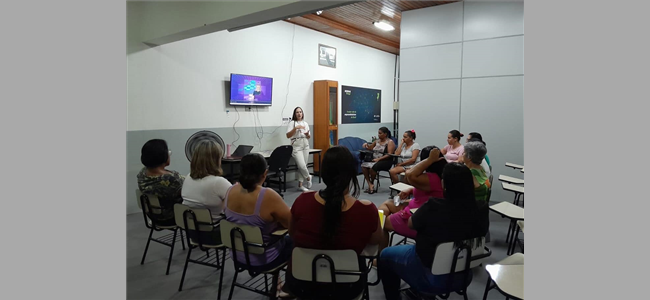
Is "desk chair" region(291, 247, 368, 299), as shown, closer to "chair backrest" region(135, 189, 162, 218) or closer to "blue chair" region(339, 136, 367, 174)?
"chair backrest" region(135, 189, 162, 218)

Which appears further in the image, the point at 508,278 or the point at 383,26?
the point at 383,26

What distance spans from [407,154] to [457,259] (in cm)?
408

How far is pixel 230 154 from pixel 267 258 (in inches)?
153

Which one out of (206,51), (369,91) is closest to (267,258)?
(206,51)

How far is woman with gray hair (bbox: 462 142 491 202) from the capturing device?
120 inches

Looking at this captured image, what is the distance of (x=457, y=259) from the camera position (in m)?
1.98

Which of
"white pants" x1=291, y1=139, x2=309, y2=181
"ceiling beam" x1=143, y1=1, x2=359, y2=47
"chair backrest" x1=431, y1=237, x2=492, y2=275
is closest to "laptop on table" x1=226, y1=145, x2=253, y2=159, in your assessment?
"white pants" x1=291, y1=139, x2=309, y2=181

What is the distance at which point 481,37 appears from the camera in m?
5.62

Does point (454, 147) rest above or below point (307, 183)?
above

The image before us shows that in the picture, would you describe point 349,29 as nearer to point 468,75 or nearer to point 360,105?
point 360,105

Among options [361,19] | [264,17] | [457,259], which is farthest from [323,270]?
[361,19]

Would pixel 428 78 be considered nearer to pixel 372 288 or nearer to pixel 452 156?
pixel 452 156

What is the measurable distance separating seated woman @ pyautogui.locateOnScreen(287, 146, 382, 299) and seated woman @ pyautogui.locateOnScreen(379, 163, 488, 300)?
27cm

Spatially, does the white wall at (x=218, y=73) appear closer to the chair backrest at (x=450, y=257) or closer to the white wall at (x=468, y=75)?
the white wall at (x=468, y=75)
